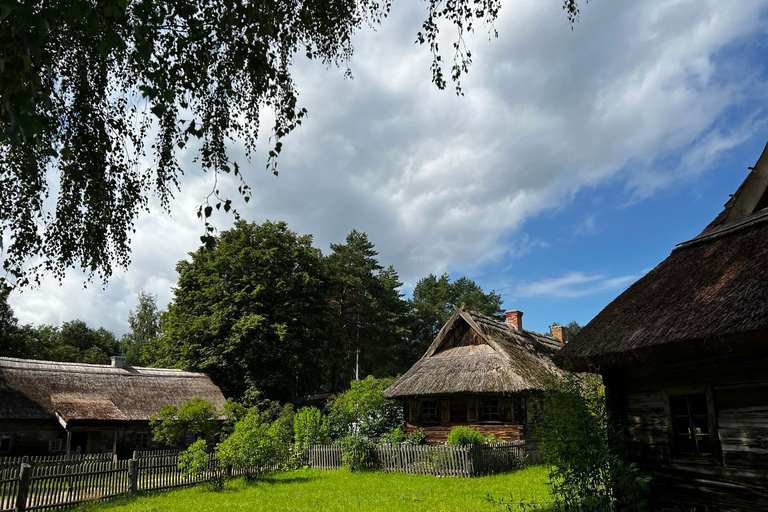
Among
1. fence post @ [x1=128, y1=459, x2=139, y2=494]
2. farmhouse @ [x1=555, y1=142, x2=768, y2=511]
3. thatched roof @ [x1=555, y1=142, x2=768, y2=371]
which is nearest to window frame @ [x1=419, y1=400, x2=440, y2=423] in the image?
fence post @ [x1=128, y1=459, x2=139, y2=494]

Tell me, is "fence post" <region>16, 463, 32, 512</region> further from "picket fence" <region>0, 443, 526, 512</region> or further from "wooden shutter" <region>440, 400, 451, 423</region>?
"wooden shutter" <region>440, 400, 451, 423</region>

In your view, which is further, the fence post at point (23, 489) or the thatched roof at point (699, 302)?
the fence post at point (23, 489)

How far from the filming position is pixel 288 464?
1952cm

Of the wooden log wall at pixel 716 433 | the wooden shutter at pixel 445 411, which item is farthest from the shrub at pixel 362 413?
the wooden log wall at pixel 716 433

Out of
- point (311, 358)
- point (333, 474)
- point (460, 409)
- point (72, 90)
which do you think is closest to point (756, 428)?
point (72, 90)

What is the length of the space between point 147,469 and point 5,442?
9892 millimetres

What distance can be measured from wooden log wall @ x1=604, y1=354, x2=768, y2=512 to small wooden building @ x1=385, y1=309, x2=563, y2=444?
11162 mm

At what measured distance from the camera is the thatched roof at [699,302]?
6.41m

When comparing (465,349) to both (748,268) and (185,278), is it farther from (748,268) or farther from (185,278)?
(185,278)

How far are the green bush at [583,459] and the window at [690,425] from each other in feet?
2.88

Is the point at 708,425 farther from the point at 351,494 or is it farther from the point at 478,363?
the point at 478,363

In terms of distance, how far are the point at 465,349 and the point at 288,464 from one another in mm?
9532

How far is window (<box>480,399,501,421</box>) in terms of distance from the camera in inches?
817

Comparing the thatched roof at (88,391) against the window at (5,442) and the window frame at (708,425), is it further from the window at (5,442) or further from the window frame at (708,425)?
the window frame at (708,425)
